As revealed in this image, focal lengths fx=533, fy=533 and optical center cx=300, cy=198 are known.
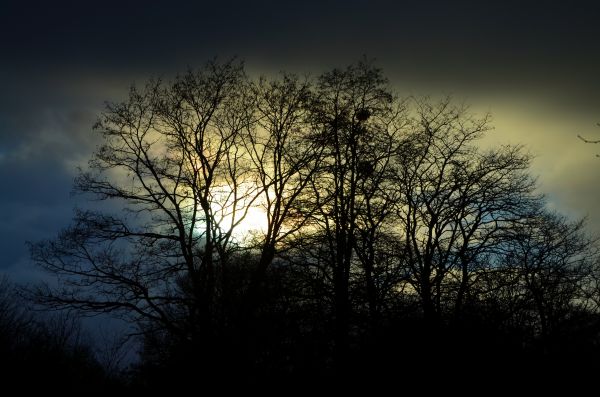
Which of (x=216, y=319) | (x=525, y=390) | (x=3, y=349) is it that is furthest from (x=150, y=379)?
(x=525, y=390)

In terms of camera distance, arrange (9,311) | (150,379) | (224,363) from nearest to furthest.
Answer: (224,363), (150,379), (9,311)

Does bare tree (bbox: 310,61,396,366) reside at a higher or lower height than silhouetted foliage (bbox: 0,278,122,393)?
higher

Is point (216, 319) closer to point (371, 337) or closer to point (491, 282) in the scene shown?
point (371, 337)

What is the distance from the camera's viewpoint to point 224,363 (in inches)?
736

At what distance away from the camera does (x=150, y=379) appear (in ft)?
69.7

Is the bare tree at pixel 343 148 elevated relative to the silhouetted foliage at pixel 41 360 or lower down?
elevated

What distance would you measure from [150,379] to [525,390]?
15134 millimetres

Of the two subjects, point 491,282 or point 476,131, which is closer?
point 491,282

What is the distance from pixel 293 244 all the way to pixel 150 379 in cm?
789

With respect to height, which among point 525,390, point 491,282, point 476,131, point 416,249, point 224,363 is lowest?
point 525,390

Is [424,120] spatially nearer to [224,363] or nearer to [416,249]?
[416,249]

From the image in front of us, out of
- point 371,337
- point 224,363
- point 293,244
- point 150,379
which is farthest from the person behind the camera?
point 293,244

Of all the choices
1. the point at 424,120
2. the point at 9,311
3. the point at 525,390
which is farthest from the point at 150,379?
the point at 424,120

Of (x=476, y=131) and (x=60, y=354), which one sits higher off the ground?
(x=476, y=131)
